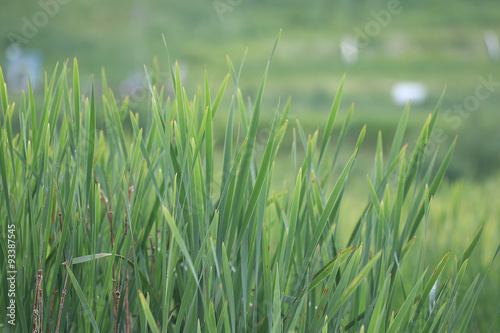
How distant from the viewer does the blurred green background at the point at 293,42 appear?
4621 mm

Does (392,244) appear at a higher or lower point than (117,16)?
lower

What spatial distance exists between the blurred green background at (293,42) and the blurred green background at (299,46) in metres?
0.01

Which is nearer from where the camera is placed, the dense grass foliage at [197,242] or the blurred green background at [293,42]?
the dense grass foliage at [197,242]

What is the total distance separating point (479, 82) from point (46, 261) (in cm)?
481

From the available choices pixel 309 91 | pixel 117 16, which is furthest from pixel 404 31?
pixel 117 16

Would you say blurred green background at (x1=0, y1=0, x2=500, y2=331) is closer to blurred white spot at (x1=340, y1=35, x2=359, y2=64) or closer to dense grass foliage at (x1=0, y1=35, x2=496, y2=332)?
blurred white spot at (x1=340, y1=35, x2=359, y2=64)

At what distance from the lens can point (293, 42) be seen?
5734mm

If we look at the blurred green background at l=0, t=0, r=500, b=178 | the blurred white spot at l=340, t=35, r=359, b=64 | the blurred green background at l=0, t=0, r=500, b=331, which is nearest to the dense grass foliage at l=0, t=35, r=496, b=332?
the blurred green background at l=0, t=0, r=500, b=331

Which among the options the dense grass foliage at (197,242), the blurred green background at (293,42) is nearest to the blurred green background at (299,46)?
the blurred green background at (293,42)

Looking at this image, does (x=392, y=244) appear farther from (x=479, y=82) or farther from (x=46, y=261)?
(x=479, y=82)

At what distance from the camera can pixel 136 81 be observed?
354 centimetres

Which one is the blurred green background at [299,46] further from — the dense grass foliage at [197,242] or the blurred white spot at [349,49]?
the dense grass foliage at [197,242]

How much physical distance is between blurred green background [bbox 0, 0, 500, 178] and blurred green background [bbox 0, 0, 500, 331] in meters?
0.01

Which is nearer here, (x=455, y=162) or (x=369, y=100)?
(x=455, y=162)
